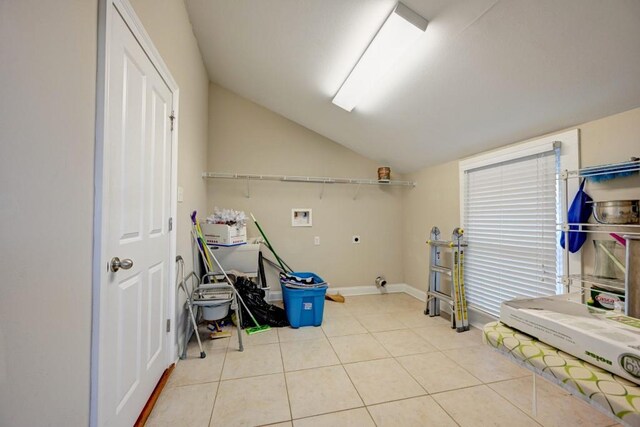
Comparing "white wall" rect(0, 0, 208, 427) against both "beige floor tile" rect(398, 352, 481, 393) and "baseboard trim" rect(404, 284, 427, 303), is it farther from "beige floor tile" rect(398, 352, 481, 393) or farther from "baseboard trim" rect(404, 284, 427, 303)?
"baseboard trim" rect(404, 284, 427, 303)

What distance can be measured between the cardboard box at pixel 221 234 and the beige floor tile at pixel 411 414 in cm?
186

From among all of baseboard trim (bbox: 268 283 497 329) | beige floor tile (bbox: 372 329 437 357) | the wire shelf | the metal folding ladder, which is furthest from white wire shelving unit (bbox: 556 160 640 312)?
baseboard trim (bbox: 268 283 497 329)

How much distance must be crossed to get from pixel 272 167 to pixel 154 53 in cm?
202

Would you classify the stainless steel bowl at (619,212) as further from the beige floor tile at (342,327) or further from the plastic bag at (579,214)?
the beige floor tile at (342,327)

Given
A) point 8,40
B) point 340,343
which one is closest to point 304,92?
point 8,40

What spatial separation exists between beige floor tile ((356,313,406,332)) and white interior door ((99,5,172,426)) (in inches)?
72.8

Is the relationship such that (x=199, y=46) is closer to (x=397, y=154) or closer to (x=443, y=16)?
(x=443, y=16)

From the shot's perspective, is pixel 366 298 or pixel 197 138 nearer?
pixel 197 138

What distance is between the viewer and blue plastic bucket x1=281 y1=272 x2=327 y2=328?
8.24 ft

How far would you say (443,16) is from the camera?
142 centimetres

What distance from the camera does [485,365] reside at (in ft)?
6.18

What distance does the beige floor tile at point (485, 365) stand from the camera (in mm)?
1763

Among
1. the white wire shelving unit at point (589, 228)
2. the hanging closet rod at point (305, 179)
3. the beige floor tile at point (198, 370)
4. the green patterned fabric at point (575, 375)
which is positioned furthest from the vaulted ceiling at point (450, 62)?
the beige floor tile at point (198, 370)

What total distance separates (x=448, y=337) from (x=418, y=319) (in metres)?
0.44
